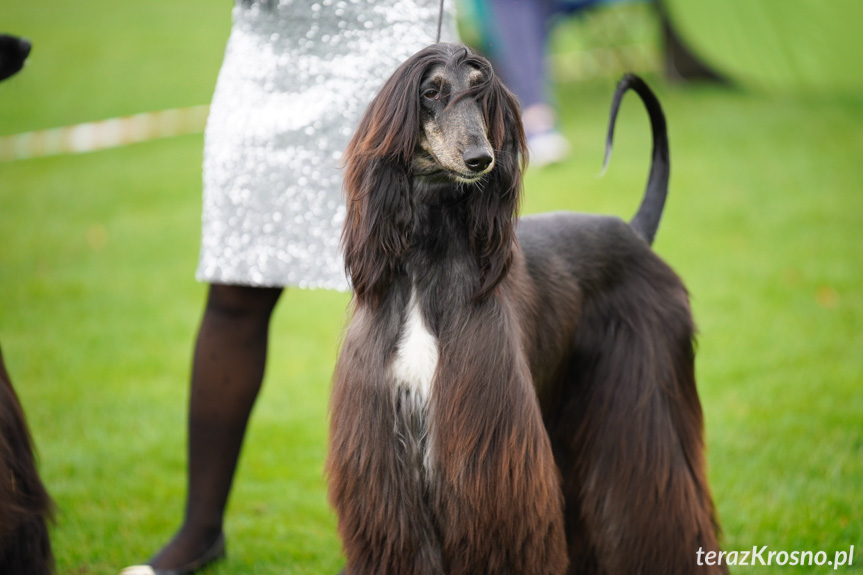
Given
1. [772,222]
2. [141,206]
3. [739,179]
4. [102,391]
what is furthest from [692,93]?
[102,391]

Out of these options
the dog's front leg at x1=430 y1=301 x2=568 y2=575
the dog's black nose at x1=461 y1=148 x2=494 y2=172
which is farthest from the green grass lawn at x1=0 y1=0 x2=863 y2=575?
the dog's black nose at x1=461 y1=148 x2=494 y2=172

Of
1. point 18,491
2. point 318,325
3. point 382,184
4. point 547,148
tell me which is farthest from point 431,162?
point 547,148

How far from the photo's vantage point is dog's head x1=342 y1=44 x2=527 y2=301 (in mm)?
1599

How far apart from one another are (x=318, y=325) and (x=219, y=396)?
2.10m

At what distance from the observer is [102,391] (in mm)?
3709

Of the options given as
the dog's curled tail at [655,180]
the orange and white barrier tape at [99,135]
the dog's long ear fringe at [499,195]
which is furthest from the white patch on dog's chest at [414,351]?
the orange and white barrier tape at [99,135]

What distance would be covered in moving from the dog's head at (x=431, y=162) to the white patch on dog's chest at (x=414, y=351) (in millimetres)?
82

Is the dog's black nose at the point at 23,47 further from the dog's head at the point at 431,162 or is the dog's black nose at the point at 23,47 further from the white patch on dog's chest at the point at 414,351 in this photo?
the white patch on dog's chest at the point at 414,351

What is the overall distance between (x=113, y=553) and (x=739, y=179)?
5.06 meters

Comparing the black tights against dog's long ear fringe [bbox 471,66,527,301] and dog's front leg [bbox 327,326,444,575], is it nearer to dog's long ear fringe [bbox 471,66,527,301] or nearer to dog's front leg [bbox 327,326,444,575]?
dog's front leg [bbox 327,326,444,575]

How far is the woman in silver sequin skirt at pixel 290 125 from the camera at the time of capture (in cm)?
213

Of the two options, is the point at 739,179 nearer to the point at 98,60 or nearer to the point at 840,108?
the point at 840,108

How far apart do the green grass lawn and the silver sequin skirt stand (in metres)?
0.26

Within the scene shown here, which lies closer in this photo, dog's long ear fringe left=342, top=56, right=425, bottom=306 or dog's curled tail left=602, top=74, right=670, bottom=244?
dog's long ear fringe left=342, top=56, right=425, bottom=306
